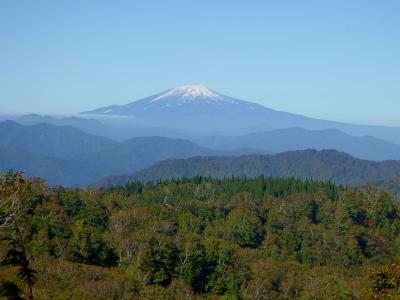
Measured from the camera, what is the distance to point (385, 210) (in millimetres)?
66125

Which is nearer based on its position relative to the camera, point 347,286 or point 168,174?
point 347,286

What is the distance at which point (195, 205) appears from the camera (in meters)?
57.9

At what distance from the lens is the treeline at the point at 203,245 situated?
97.0 feet

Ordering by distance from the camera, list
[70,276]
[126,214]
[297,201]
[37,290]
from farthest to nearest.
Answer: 1. [297,201]
2. [126,214]
3. [70,276]
4. [37,290]

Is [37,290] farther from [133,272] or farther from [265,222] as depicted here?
[265,222]

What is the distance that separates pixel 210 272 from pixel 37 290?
48.4ft

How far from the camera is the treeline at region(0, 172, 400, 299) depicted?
1164 inches

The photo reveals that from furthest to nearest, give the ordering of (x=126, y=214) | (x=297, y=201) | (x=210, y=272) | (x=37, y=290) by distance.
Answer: (x=297, y=201)
(x=126, y=214)
(x=210, y=272)
(x=37, y=290)

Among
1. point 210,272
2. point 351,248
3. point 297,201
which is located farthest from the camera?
point 297,201

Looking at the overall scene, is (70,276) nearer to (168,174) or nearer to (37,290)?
(37,290)

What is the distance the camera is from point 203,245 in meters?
39.8

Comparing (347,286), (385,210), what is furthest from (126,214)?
(385,210)

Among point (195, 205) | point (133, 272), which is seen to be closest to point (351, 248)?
point (195, 205)

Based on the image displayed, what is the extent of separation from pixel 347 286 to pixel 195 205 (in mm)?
25452
